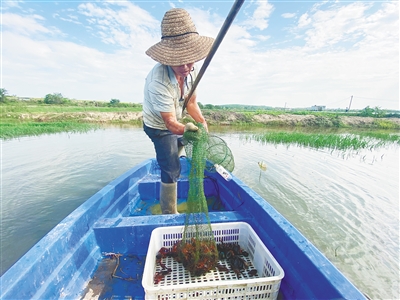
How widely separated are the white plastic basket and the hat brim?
4.50 feet

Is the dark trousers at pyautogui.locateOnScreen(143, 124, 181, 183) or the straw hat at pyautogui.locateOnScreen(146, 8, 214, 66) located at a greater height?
the straw hat at pyautogui.locateOnScreen(146, 8, 214, 66)

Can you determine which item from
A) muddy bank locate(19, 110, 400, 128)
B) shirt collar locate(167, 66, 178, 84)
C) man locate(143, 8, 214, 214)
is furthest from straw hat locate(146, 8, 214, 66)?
muddy bank locate(19, 110, 400, 128)

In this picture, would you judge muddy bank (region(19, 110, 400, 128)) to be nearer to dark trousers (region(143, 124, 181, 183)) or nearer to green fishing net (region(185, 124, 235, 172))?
green fishing net (region(185, 124, 235, 172))

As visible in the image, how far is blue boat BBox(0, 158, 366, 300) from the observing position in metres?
1.13

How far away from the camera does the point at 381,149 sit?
30.9 feet

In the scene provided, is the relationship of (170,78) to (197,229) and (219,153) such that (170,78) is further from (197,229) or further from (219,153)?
(197,229)

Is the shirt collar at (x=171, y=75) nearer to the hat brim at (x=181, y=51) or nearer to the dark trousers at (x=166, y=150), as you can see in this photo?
the hat brim at (x=181, y=51)

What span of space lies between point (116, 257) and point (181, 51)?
5.95 ft

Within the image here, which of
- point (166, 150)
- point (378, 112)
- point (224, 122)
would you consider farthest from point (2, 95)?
point (378, 112)

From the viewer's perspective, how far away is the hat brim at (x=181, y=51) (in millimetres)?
1519

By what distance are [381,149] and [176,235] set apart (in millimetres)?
11602

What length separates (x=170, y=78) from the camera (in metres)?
1.75

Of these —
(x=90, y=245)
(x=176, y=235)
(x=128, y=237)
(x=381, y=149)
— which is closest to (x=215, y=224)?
(x=176, y=235)

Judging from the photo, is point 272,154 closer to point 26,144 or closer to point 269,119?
point 26,144
